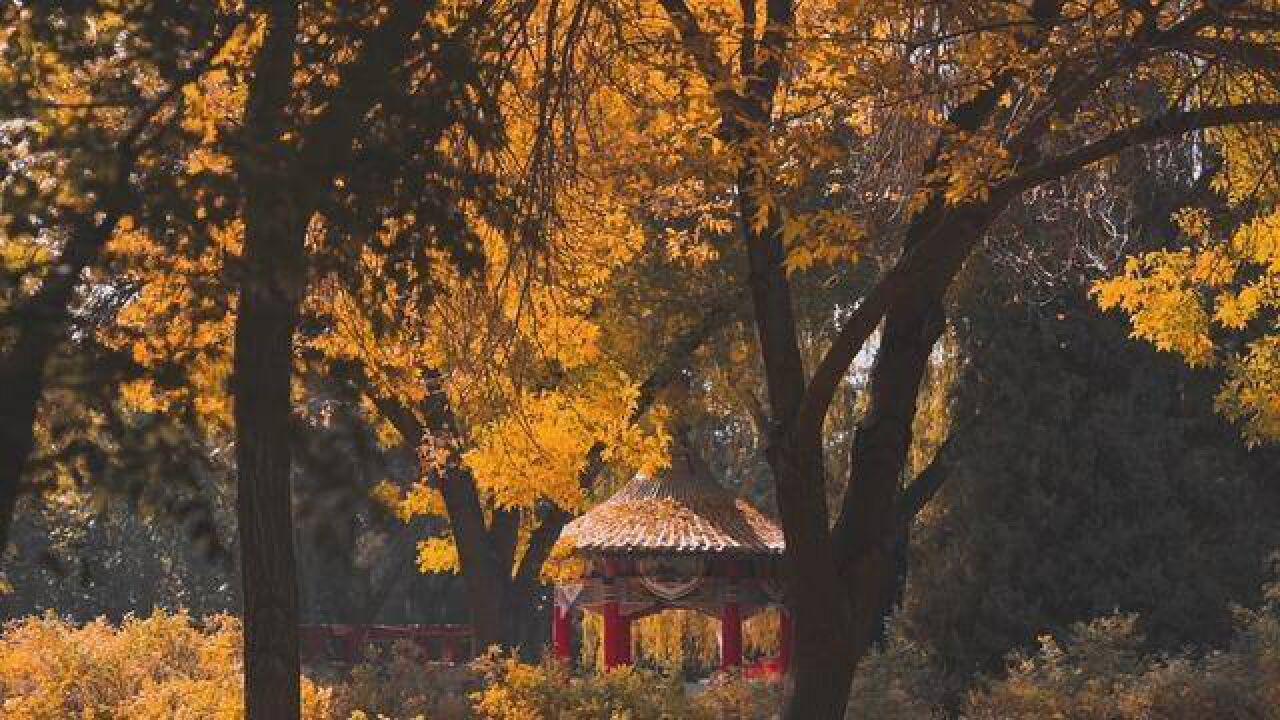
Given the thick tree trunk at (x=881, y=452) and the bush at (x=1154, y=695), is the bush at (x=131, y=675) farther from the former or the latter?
the bush at (x=1154, y=695)

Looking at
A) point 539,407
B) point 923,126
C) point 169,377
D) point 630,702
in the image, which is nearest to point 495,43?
point 923,126

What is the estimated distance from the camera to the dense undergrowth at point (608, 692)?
15.2 m

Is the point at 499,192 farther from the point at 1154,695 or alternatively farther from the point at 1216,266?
the point at 1154,695

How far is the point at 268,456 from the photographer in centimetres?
1073

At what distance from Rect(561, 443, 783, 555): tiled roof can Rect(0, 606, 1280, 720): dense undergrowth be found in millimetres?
5562

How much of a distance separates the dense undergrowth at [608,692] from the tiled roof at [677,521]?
556cm

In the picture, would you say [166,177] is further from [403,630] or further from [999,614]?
[403,630]

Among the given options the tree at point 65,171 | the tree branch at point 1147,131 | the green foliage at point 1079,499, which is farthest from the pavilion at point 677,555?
the tree at point 65,171

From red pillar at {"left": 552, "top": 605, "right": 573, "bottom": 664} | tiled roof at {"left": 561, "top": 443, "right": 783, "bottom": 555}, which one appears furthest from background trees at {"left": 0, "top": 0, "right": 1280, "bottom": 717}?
red pillar at {"left": 552, "top": 605, "right": 573, "bottom": 664}

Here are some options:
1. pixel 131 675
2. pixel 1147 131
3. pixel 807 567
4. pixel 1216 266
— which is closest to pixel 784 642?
pixel 131 675

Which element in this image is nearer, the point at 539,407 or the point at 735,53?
the point at 735,53

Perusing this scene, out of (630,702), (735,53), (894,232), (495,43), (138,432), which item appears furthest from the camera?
(630,702)

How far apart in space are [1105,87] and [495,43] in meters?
3.40

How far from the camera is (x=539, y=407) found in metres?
20.9
